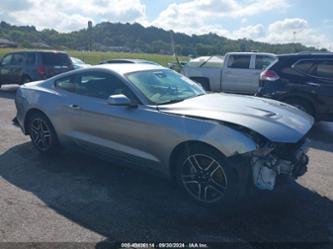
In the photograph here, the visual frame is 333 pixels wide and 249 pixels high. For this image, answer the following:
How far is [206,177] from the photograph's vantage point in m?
3.63

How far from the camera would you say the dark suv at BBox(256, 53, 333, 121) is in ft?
22.4

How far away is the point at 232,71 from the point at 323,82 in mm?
5342

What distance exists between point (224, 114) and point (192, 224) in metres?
1.21

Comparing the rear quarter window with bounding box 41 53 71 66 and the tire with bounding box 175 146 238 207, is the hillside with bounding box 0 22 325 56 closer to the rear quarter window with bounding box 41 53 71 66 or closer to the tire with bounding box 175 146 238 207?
the rear quarter window with bounding box 41 53 71 66

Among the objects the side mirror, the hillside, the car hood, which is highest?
the hillside

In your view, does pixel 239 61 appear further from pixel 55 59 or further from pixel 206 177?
pixel 206 177

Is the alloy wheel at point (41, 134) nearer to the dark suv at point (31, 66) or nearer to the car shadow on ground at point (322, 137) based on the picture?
the car shadow on ground at point (322, 137)

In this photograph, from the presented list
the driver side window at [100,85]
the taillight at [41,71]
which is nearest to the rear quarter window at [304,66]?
the driver side window at [100,85]

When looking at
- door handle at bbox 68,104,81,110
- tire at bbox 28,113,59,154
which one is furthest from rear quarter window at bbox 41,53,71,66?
door handle at bbox 68,104,81,110

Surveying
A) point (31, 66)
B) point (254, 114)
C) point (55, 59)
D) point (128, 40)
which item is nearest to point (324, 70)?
point (254, 114)

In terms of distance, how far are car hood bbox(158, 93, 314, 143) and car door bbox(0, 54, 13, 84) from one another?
439 inches

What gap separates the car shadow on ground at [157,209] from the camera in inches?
125

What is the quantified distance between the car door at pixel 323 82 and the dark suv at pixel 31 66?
372 inches

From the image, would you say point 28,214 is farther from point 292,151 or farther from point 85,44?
point 85,44
